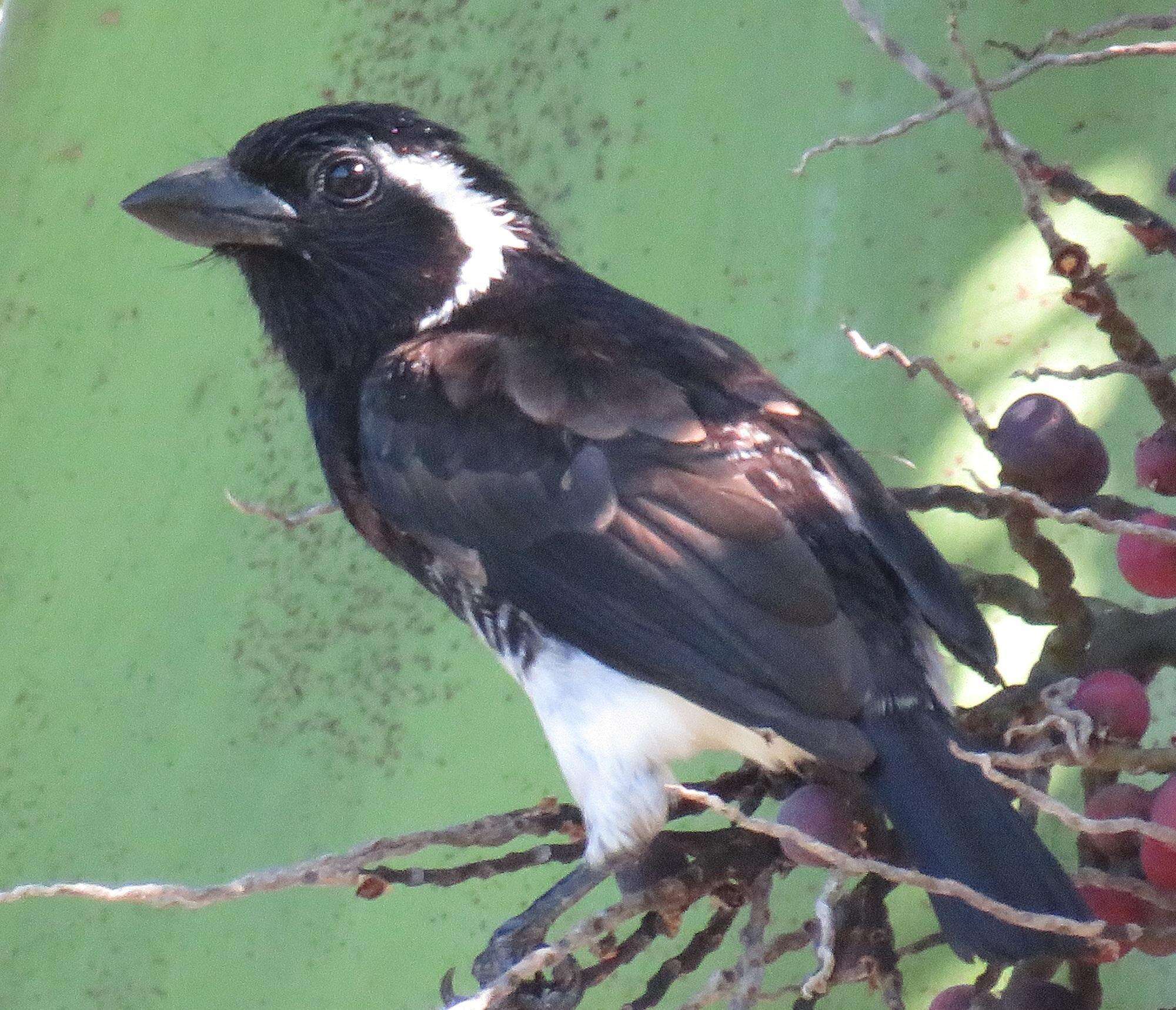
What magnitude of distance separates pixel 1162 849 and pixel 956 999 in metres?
0.26

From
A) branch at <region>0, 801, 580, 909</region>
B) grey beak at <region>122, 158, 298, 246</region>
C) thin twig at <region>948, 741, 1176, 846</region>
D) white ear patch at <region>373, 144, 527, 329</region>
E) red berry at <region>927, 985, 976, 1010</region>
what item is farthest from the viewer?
white ear patch at <region>373, 144, 527, 329</region>

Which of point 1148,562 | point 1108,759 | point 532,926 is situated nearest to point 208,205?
point 532,926

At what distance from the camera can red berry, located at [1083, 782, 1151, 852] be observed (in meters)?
1.46

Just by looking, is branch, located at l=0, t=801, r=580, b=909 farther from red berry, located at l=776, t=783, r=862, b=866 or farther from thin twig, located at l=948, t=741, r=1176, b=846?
thin twig, located at l=948, t=741, r=1176, b=846

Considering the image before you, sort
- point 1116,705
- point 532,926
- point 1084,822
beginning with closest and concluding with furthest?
1. point 1084,822
2. point 1116,705
3. point 532,926

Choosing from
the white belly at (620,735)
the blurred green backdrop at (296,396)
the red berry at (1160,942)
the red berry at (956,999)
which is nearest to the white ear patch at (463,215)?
the blurred green backdrop at (296,396)

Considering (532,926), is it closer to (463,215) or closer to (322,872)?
(322,872)

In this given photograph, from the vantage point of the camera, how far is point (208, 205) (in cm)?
210

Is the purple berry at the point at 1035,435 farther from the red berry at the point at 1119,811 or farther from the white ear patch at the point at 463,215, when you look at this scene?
the white ear patch at the point at 463,215

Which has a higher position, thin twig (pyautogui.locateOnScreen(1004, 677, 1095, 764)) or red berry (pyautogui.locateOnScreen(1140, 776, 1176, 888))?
thin twig (pyautogui.locateOnScreen(1004, 677, 1095, 764))

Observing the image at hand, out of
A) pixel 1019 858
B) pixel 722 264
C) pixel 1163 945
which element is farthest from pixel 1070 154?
pixel 1163 945

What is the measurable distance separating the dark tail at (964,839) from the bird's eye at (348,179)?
3.10 feet

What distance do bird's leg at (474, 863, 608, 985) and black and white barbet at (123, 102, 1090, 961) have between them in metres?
0.07

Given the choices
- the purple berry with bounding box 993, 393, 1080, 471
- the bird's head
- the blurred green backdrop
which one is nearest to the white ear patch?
the bird's head
